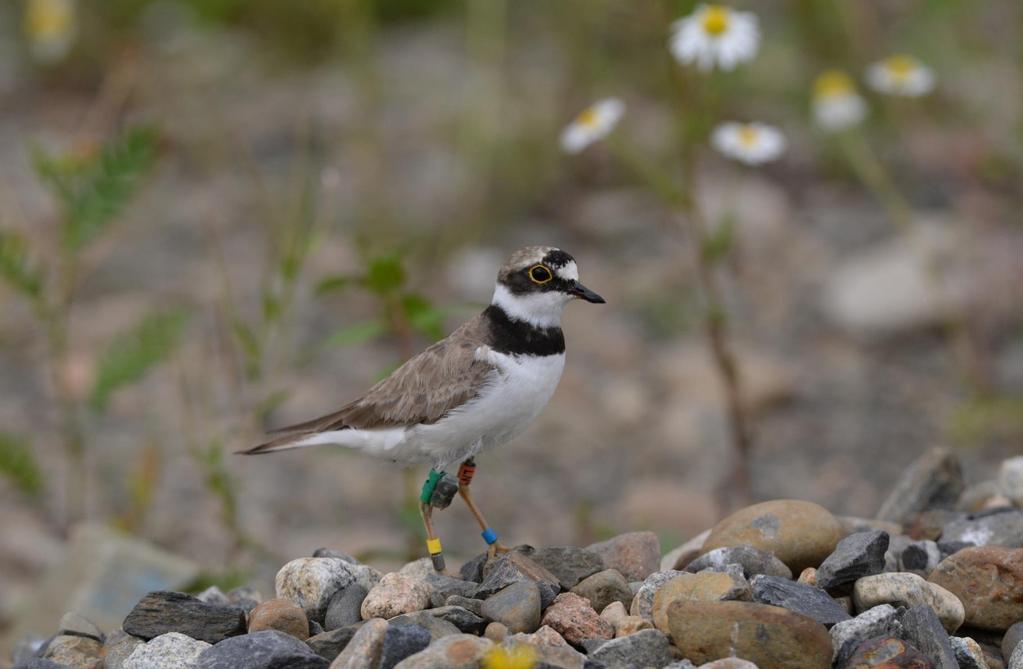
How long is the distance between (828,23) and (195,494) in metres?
5.75

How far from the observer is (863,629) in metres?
3.45

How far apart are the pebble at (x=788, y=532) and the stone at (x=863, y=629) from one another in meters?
0.46

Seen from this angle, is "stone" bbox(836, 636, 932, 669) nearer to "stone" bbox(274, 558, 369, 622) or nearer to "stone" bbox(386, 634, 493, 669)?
"stone" bbox(386, 634, 493, 669)

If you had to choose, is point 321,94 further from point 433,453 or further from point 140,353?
point 433,453

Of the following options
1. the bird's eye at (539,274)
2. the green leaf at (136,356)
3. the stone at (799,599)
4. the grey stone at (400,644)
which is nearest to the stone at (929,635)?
the stone at (799,599)

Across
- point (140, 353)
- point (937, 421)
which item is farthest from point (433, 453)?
point (937, 421)

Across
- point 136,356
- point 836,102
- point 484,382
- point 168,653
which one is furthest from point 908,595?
point 836,102

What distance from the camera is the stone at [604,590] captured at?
381 centimetres

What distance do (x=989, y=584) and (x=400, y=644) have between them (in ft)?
5.27

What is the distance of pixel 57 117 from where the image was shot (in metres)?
11.2

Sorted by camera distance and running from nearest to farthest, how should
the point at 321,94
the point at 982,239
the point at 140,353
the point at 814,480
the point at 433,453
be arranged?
the point at 433,453 < the point at 140,353 < the point at 814,480 < the point at 982,239 < the point at 321,94

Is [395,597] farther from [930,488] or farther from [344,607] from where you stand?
[930,488]

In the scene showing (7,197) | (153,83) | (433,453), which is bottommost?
(433,453)

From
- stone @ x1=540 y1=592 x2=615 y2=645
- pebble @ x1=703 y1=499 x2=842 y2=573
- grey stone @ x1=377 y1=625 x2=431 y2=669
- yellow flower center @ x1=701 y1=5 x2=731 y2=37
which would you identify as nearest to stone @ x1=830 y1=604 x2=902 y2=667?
pebble @ x1=703 y1=499 x2=842 y2=573
